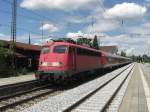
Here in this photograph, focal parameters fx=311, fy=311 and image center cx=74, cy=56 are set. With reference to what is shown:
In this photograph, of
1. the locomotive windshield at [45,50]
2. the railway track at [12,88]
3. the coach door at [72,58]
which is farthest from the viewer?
the locomotive windshield at [45,50]

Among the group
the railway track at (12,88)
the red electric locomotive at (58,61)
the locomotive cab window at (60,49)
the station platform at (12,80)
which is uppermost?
the locomotive cab window at (60,49)

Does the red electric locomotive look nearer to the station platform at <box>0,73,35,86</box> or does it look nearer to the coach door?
the coach door

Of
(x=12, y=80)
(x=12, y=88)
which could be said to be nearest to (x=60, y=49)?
(x=12, y=88)

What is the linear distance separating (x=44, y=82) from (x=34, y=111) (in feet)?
35.6

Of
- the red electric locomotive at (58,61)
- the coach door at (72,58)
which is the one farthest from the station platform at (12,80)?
the coach door at (72,58)

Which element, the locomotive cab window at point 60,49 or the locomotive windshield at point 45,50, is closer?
the locomotive cab window at point 60,49

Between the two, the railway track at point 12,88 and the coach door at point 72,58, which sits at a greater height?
the coach door at point 72,58

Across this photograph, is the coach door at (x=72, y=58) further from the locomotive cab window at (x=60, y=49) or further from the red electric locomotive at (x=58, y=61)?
the locomotive cab window at (x=60, y=49)

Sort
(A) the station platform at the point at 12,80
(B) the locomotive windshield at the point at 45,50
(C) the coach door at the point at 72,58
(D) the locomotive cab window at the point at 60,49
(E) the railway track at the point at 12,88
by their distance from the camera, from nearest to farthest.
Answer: (E) the railway track at the point at 12,88, (D) the locomotive cab window at the point at 60,49, (C) the coach door at the point at 72,58, (B) the locomotive windshield at the point at 45,50, (A) the station platform at the point at 12,80

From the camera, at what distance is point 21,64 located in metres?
39.2

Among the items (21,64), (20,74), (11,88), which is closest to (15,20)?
(20,74)

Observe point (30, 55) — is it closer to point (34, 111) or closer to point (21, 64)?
point (21, 64)

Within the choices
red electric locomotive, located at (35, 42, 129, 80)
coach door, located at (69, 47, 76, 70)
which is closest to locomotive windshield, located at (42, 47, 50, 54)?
red electric locomotive, located at (35, 42, 129, 80)

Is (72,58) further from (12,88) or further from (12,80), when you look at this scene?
(12,80)
